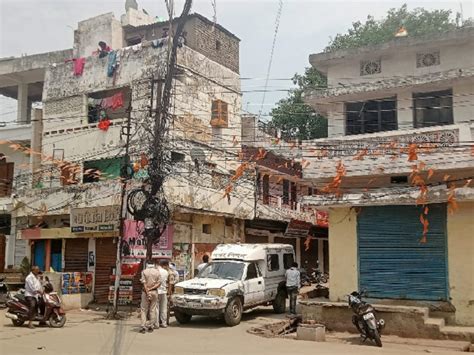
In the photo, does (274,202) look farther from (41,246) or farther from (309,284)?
(41,246)

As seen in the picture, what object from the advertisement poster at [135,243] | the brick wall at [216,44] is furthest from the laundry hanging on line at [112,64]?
the advertisement poster at [135,243]

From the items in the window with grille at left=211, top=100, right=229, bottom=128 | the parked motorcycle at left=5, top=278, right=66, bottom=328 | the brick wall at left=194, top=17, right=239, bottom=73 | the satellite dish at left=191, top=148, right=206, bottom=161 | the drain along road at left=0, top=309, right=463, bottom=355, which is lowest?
the drain along road at left=0, top=309, right=463, bottom=355

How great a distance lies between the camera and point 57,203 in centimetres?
2264

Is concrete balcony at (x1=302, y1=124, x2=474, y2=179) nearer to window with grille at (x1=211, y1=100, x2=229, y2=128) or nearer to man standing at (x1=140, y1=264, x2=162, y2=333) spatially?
man standing at (x1=140, y1=264, x2=162, y2=333)

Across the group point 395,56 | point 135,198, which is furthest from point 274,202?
point 395,56

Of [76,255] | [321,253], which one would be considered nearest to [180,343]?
[76,255]

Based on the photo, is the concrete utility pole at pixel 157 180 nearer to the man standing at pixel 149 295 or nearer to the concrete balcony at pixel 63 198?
the concrete balcony at pixel 63 198

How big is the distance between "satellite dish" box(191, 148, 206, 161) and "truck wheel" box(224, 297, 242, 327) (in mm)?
8866

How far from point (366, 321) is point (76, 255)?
1415 centimetres

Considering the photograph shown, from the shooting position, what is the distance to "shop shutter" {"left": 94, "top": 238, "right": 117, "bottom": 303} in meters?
21.1

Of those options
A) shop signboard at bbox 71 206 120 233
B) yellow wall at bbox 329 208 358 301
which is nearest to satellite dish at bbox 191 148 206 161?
shop signboard at bbox 71 206 120 233

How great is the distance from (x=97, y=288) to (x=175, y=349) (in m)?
11.2

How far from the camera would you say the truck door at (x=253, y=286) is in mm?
15523

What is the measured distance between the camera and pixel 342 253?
15.5m
